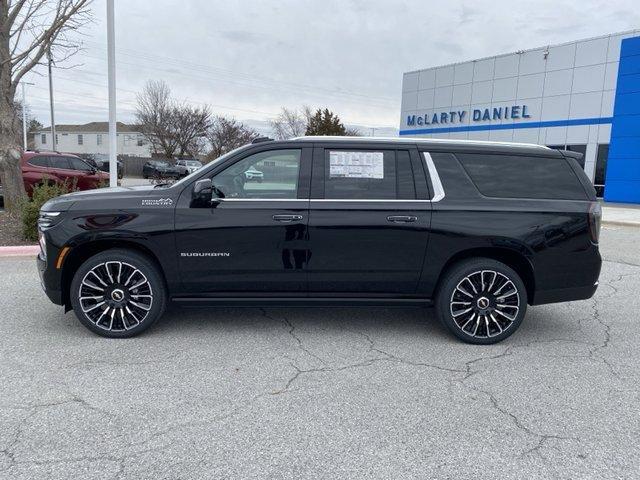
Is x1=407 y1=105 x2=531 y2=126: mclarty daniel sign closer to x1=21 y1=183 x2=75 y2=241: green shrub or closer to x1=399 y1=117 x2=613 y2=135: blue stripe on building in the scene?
x1=399 y1=117 x2=613 y2=135: blue stripe on building

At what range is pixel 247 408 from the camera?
11.0 feet

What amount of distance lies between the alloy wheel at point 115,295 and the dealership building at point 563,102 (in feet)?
76.7

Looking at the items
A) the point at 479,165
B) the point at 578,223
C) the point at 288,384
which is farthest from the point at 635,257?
the point at 288,384

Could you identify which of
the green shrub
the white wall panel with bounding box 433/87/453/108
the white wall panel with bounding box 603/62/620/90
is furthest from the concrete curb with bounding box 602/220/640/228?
the white wall panel with bounding box 433/87/453/108

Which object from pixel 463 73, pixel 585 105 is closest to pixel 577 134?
pixel 585 105

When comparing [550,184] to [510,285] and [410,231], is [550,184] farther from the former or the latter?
[410,231]

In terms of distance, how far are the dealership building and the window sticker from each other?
21.8 m

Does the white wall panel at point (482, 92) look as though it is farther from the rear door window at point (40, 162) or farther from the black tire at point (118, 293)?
the black tire at point (118, 293)

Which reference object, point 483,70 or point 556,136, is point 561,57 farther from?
point 483,70

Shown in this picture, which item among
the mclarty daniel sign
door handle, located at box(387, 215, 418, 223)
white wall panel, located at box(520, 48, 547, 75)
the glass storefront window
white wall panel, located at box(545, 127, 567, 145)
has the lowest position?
door handle, located at box(387, 215, 418, 223)

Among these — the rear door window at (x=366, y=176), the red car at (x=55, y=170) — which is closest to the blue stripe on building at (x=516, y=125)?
the red car at (x=55, y=170)

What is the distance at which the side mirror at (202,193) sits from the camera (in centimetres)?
429

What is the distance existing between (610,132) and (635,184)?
261 centimetres

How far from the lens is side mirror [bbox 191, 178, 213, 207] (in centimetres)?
429
